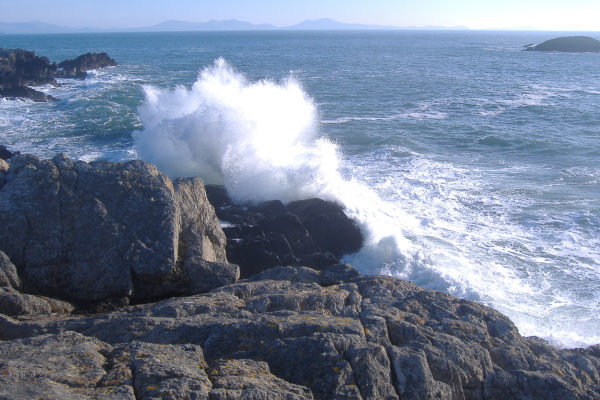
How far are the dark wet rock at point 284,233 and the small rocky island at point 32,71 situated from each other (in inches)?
1099

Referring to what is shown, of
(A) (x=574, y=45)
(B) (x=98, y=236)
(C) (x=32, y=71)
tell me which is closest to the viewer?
(B) (x=98, y=236)

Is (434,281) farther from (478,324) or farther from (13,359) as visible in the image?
(13,359)

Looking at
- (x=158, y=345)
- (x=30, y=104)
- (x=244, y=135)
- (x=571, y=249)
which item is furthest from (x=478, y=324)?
(x=30, y=104)

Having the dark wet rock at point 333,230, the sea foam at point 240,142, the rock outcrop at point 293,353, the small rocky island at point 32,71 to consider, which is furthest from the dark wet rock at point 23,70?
the rock outcrop at point 293,353

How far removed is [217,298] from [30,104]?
1266 inches

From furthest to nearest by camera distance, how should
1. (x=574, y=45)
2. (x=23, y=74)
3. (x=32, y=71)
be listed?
1. (x=574, y=45)
2. (x=32, y=71)
3. (x=23, y=74)

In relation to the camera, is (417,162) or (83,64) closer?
(417,162)

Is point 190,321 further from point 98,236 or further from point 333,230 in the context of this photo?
point 333,230

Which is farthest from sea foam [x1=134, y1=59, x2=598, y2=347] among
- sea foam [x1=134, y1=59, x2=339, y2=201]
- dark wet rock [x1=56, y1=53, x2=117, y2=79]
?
dark wet rock [x1=56, y1=53, x2=117, y2=79]

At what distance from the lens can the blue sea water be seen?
10922mm

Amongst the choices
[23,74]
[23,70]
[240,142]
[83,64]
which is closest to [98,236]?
[240,142]

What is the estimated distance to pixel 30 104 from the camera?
32.1m

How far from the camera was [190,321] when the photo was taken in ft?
16.5

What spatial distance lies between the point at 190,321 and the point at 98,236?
8.63 feet
